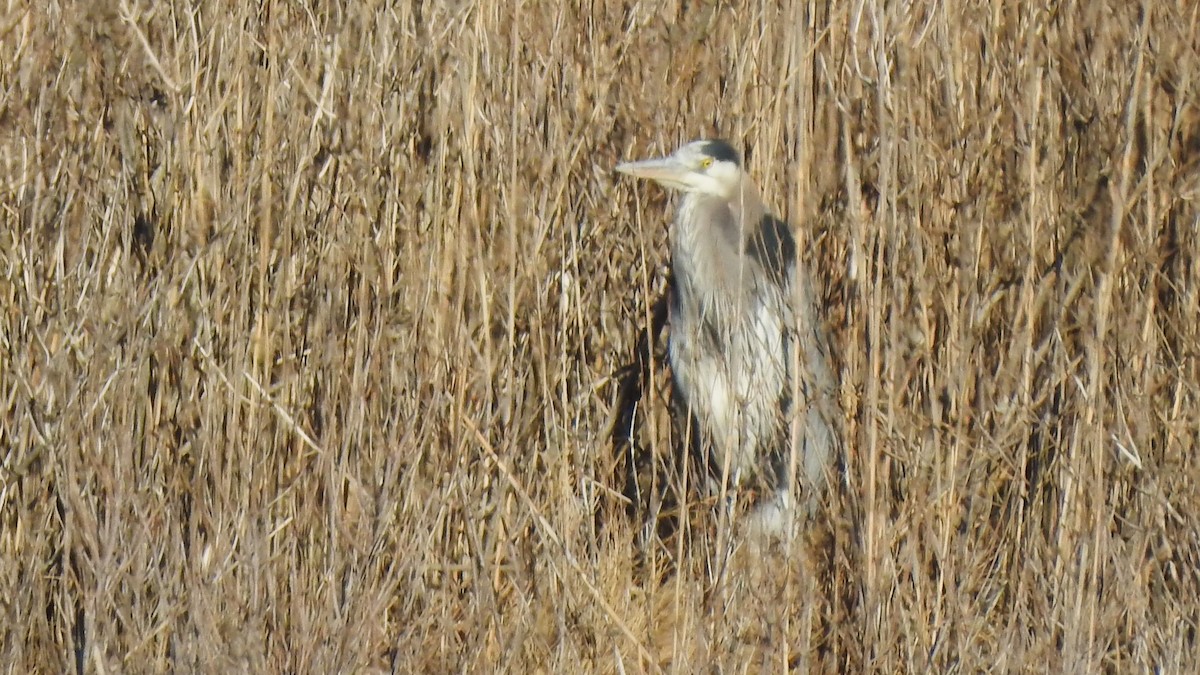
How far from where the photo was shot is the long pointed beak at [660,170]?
3197 mm

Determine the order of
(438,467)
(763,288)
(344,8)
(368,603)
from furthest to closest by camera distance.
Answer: (763,288) < (344,8) < (438,467) < (368,603)

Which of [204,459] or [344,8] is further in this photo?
[344,8]

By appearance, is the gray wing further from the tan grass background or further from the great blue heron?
the tan grass background

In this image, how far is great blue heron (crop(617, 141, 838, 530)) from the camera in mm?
2900

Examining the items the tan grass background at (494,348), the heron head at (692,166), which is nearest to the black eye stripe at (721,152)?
the heron head at (692,166)

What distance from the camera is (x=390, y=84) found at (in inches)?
119

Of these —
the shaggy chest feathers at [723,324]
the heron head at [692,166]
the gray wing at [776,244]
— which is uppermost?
the heron head at [692,166]

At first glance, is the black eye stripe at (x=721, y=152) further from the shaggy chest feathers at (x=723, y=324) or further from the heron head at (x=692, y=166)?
the shaggy chest feathers at (x=723, y=324)

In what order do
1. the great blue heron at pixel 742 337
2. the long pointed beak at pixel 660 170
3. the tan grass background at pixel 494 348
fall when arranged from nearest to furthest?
the tan grass background at pixel 494 348, the great blue heron at pixel 742 337, the long pointed beak at pixel 660 170

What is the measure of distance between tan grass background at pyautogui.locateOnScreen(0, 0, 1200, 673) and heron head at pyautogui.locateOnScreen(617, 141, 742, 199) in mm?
144

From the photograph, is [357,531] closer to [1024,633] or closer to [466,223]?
[466,223]

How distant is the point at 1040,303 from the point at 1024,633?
0.61 meters

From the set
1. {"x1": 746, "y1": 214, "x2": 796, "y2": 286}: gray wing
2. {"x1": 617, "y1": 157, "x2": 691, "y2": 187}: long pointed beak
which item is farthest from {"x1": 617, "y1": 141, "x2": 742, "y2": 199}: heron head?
{"x1": 746, "y1": 214, "x2": 796, "y2": 286}: gray wing

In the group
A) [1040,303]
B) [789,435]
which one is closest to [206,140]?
[789,435]
